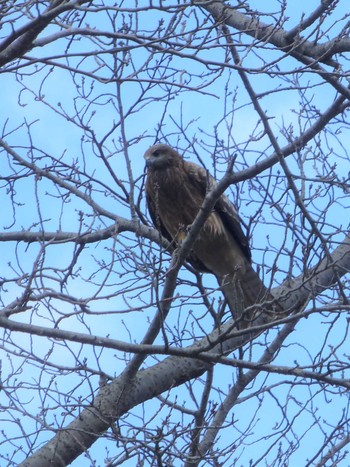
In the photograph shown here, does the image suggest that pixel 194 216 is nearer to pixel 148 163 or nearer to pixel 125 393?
pixel 148 163

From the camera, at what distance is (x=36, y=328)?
398cm

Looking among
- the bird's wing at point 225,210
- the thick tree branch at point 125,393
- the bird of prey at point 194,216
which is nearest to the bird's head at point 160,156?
the bird of prey at point 194,216

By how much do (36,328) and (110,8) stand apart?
147 centimetres

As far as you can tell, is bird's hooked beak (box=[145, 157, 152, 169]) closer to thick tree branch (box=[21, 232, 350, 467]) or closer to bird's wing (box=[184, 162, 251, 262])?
bird's wing (box=[184, 162, 251, 262])

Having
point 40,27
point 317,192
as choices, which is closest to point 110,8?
point 40,27

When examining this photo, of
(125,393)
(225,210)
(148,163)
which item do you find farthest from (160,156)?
(125,393)

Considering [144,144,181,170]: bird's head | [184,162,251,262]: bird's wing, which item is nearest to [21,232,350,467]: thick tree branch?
[184,162,251,262]: bird's wing

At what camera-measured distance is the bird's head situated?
284 inches

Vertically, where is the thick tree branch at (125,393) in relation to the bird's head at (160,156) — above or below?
below

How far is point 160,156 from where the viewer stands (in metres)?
7.26

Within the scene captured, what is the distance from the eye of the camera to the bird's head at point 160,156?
7.21m

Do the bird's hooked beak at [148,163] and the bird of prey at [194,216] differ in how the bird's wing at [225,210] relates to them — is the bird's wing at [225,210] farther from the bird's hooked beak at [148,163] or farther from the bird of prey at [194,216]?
the bird's hooked beak at [148,163]

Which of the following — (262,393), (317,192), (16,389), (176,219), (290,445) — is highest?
(176,219)

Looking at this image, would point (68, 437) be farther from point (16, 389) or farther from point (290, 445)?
point (290, 445)
